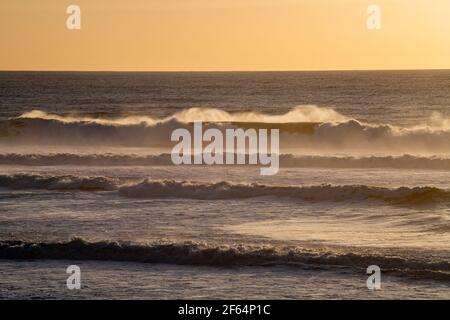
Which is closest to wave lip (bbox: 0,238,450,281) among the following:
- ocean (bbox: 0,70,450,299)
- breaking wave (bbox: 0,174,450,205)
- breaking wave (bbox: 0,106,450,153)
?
ocean (bbox: 0,70,450,299)

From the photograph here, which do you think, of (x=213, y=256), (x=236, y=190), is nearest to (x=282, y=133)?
(x=236, y=190)

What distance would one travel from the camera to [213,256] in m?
15.8

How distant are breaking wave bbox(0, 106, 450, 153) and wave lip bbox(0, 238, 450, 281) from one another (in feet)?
72.7

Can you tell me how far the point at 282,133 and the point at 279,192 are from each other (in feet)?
65.5

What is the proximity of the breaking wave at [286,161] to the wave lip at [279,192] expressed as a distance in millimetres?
6985

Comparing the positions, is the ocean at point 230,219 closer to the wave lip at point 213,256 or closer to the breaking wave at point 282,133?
the wave lip at point 213,256

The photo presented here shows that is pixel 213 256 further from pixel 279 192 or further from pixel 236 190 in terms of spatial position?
pixel 236 190

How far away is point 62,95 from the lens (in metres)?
80.5

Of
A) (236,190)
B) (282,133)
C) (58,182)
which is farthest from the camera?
(282,133)

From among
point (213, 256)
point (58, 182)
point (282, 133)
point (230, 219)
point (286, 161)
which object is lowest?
point (213, 256)

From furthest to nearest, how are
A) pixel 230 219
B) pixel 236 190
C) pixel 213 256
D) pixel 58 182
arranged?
pixel 58 182 < pixel 236 190 < pixel 230 219 < pixel 213 256

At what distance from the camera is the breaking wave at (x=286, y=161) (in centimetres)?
3062

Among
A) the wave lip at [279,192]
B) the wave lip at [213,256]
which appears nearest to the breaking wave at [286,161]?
the wave lip at [279,192]
